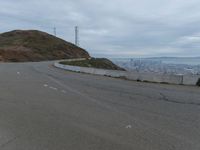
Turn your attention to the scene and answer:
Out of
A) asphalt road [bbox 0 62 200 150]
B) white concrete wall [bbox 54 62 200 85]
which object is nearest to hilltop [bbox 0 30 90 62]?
white concrete wall [bbox 54 62 200 85]

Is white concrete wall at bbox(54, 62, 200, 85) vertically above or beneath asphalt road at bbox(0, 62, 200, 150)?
above

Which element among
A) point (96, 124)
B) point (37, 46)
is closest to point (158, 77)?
point (96, 124)

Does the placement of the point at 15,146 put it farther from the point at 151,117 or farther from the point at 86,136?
→ the point at 151,117

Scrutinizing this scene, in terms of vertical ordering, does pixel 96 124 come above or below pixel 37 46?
below

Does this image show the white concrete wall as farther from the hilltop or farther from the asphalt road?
the hilltop

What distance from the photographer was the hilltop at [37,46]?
77750mm

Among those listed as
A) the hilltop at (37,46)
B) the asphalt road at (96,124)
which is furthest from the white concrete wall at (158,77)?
the hilltop at (37,46)

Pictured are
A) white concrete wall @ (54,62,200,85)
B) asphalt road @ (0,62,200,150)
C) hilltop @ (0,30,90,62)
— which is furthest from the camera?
hilltop @ (0,30,90,62)

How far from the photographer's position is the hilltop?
255ft

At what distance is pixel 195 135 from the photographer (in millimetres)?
6145

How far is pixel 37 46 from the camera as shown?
93.2 metres

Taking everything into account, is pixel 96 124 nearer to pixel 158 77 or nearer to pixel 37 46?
pixel 158 77

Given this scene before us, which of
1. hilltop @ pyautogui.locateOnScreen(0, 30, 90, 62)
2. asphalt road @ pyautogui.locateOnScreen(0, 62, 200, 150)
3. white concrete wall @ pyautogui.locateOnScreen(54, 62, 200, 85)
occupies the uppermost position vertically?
hilltop @ pyautogui.locateOnScreen(0, 30, 90, 62)

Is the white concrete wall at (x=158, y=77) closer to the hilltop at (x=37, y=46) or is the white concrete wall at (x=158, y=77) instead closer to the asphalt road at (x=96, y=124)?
the asphalt road at (x=96, y=124)
